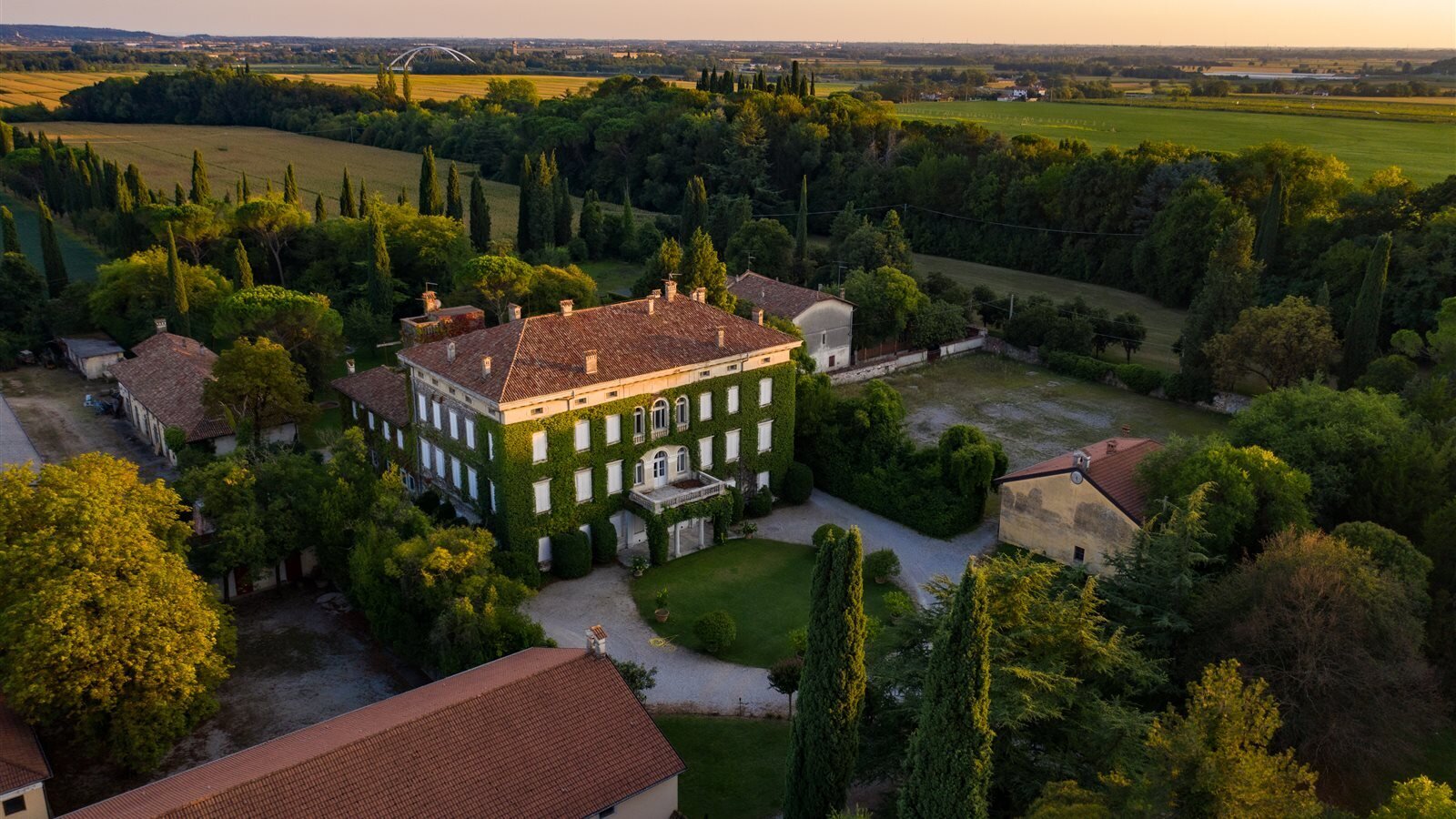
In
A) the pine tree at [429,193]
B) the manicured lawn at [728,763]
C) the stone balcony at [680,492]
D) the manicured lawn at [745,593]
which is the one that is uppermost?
the pine tree at [429,193]

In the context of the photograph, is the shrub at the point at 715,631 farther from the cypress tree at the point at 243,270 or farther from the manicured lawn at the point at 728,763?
the cypress tree at the point at 243,270

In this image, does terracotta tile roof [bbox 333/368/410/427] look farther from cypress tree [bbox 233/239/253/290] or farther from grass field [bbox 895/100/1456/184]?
grass field [bbox 895/100/1456/184]

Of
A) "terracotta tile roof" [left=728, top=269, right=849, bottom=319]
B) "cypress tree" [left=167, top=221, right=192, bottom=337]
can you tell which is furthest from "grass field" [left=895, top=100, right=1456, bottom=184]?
"cypress tree" [left=167, top=221, right=192, bottom=337]

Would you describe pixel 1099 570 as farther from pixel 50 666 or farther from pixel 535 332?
pixel 50 666

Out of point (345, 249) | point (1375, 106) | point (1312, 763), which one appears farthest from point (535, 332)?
point (1375, 106)

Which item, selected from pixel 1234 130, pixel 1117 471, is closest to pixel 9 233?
pixel 1117 471

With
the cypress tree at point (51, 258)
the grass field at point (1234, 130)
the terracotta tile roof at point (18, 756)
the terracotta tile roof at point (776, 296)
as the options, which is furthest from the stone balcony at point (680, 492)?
the grass field at point (1234, 130)
